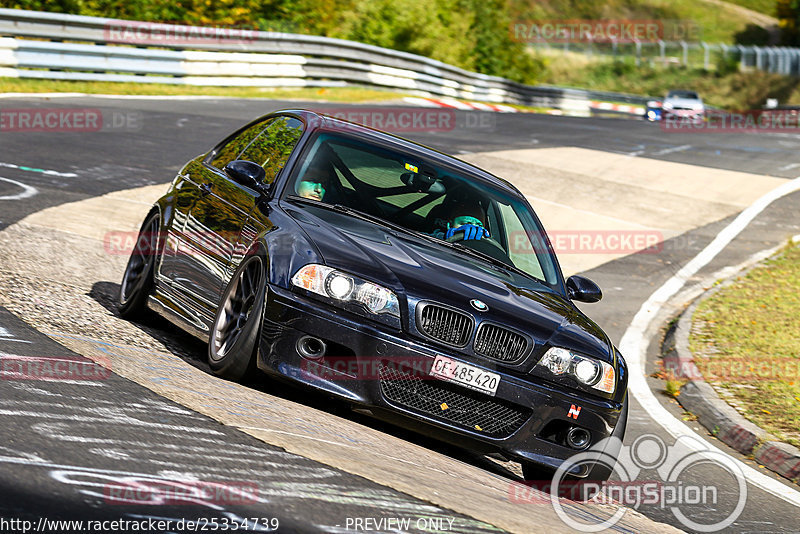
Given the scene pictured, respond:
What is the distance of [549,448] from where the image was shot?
5.71 meters

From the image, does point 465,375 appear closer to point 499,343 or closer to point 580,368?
point 499,343

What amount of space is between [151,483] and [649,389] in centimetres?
623

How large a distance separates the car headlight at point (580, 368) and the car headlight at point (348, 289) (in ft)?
2.71

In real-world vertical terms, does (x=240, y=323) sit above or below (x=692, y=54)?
below

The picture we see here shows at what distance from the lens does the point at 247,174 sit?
6.49 metres

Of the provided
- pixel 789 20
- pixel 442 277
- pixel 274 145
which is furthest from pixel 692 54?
pixel 442 277

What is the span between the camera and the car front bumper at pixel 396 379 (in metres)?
5.39

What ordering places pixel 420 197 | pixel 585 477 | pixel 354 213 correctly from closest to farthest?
pixel 585 477, pixel 354 213, pixel 420 197

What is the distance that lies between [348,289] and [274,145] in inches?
75.7

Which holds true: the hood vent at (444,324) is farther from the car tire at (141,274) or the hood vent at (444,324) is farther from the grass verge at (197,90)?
the grass verge at (197,90)

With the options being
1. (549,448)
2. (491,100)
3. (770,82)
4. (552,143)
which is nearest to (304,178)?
(549,448)

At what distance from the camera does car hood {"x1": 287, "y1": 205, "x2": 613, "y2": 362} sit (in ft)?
18.2

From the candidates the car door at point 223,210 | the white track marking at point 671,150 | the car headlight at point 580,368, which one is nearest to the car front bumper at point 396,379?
the car headlight at point 580,368

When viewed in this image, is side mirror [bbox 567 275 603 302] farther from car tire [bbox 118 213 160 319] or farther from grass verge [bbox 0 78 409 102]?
grass verge [bbox 0 78 409 102]
